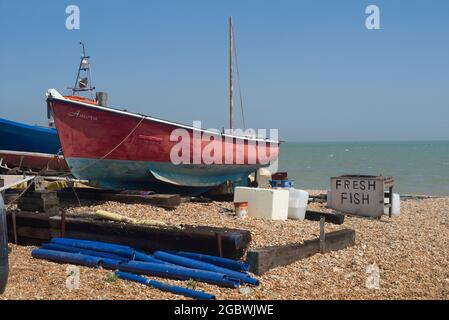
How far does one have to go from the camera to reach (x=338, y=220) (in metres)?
10.3

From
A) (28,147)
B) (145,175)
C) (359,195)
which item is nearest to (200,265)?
(145,175)

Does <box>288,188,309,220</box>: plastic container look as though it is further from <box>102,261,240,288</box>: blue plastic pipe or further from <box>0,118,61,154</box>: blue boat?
<box>0,118,61,154</box>: blue boat

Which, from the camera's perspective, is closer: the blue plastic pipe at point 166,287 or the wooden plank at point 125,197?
the blue plastic pipe at point 166,287

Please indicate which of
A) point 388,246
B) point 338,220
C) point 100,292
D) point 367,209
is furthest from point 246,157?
point 100,292

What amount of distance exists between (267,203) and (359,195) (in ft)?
13.0

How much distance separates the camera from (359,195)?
12555 millimetres

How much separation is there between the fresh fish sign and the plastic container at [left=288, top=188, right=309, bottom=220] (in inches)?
111

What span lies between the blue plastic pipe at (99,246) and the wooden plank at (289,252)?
181 centimetres

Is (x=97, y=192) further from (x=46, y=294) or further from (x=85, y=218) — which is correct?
(x=46, y=294)

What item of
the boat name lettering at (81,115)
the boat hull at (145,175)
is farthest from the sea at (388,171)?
the boat name lettering at (81,115)

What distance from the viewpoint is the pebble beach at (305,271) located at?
5.95 m

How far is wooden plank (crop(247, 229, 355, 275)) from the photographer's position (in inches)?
259

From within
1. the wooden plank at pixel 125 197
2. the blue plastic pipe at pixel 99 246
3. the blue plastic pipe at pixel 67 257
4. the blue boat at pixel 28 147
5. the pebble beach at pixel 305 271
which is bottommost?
the pebble beach at pixel 305 271

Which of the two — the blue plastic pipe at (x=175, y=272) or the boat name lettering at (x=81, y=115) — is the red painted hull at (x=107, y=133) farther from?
the blue plastic pipe at (x=175, y=272)
